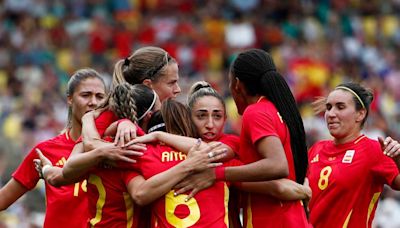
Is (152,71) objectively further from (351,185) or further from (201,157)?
(351,185)


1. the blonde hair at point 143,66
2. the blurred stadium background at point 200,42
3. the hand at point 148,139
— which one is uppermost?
the blurred stadium background at point 200,42

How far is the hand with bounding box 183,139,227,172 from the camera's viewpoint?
293 inches

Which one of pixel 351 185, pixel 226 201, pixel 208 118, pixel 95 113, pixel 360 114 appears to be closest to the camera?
pixel 226 201

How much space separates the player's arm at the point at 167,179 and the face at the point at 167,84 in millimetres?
1006

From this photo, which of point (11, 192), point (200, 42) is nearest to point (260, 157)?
point (11, 192)

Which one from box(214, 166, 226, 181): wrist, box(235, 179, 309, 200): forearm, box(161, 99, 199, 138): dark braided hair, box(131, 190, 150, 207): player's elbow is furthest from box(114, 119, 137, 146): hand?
box(235, 179, 309, 200): forearm

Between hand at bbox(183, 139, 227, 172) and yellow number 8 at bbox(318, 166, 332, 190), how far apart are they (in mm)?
1390

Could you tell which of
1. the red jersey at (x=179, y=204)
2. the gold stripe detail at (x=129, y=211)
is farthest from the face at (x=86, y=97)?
the red jersey at (x=179, y=204)

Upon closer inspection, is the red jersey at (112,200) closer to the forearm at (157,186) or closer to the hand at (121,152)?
the hand at (121,152)

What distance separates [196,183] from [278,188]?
574 millimetres

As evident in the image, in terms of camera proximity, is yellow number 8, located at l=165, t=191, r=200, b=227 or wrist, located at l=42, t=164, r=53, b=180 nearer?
yellow number 8, located at l=165, t=191, r=200, b=227

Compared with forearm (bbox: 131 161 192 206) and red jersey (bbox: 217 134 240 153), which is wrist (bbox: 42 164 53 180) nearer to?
forearm (bbox: 131 161 192 206)

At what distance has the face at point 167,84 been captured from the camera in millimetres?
8398

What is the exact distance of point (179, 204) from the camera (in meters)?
7.42
